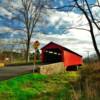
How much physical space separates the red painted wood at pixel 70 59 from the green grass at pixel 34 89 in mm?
13951

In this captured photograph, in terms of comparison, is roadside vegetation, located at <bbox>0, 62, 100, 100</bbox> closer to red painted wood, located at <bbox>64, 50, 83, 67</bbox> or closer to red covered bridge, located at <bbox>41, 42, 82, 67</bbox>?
red painted wood, located at <bbox>64, 50, 83, 67</bbox>

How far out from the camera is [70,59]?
3588 centimetres

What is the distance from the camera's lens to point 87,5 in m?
15.8

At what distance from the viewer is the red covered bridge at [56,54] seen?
115ft

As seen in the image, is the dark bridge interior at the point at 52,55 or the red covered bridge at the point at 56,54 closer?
the red covered bridge at the point at 56,54

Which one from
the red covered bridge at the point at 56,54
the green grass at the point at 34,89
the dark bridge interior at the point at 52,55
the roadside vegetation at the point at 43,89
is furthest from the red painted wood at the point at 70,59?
the roadside vegetation at the point at 43,89

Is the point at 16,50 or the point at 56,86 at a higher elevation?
the point at 16,50

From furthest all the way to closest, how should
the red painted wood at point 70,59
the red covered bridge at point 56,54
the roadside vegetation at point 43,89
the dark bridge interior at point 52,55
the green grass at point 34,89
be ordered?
the dark bridge interior at point 52,55
the red covered bridge at point 56,54
the red painted wood at point 70,59
the green grass at point 34,89
the roadside vegetation at point 43,89

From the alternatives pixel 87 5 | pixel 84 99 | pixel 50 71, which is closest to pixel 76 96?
pixel 84 99

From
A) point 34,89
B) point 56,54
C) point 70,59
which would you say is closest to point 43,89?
point 34,89

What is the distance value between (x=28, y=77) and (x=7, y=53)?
4378 centimetres

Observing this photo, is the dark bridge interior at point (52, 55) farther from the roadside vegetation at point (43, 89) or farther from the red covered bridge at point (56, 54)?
the roadside vegetation at point (43, 89)

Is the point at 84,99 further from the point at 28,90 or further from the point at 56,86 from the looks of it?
the point at 56,86

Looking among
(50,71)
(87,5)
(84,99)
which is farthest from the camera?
(50,71)
